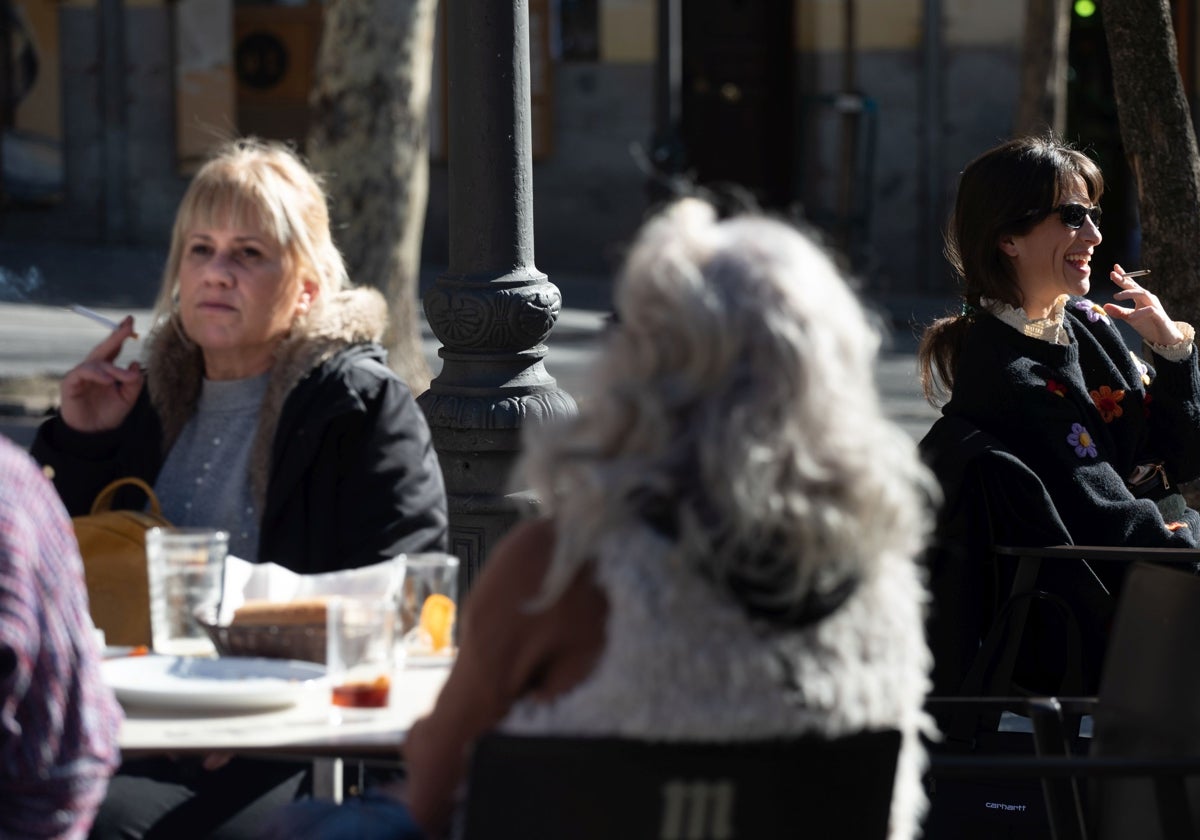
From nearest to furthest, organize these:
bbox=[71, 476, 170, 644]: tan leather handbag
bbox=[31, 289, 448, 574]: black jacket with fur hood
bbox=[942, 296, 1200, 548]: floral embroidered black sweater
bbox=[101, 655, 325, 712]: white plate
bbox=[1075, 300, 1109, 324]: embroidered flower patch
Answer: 1. bbox=[101, 655, 325, 712]: white plate
2. bbox=[71, 476, 170, 644]: tan leather handbag
3. bbox=[31, 289, 448, 574]: black jacket with fur hood
4. bbox=[942, 296, 1200, 548]: floral embroidered black sweater
5. bbox=[1075, 300, 1109, 324]: embroidered flower patch

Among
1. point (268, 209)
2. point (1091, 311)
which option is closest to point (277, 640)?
point (268, 209)

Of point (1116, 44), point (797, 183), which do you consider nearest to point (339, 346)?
point (1116, 44)

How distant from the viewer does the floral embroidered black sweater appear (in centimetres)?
410

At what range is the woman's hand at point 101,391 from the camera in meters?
3.67

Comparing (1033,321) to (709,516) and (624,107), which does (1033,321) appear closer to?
(709,516)

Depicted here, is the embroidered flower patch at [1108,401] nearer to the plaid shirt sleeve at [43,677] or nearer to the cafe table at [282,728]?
the cafe table at [282,728]

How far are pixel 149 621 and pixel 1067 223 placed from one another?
7.10 feet

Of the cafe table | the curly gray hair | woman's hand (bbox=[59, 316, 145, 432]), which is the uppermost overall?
the curly gray hair

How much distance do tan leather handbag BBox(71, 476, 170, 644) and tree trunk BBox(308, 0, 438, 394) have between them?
A: 272 inches

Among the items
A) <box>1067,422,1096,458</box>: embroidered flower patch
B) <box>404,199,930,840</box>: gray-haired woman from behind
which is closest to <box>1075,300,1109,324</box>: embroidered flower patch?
<box>1067,422,1096,458</box>: embroidered flower patch

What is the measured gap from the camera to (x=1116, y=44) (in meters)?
5.13

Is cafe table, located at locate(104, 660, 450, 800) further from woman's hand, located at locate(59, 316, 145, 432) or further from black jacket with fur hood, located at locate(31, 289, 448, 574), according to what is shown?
woman's hand, located at locate(59, 316, 145, 432)

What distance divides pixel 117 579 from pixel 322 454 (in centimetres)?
54

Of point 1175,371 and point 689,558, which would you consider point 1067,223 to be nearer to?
point 1175,371
